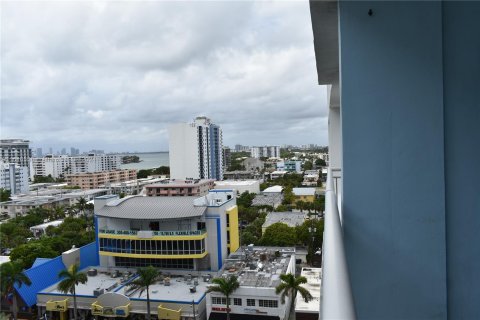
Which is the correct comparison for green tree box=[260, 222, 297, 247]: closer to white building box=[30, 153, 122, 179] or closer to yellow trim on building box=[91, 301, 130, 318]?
yellow trim on building box=[91, 301, 130, 318]

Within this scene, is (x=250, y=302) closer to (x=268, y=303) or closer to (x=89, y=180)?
(x=268, y=303)

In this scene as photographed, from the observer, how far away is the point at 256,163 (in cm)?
6650

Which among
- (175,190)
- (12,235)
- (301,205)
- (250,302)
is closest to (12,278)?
(250,302)

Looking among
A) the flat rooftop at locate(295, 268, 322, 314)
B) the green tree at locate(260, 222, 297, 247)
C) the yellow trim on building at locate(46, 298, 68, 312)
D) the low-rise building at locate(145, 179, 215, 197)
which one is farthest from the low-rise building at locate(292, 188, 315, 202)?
the yellow trim on building at locate(46, 298, 68, 312)

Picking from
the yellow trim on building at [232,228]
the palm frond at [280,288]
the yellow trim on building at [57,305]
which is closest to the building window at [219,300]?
the palm frond at [280,288]

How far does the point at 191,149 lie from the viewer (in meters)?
37.8

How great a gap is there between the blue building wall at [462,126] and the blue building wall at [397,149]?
0.03m

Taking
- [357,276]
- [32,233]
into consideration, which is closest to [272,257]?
[357,276]

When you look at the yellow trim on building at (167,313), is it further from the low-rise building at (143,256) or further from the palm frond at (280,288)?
the palm frond at (280,288)

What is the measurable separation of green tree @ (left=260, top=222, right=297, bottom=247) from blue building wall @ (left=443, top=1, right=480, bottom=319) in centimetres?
1649

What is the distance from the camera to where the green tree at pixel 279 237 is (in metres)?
17.0

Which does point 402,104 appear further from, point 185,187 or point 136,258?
point 185,187

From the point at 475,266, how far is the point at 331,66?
148 cm

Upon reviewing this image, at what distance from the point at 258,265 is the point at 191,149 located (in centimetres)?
2561
